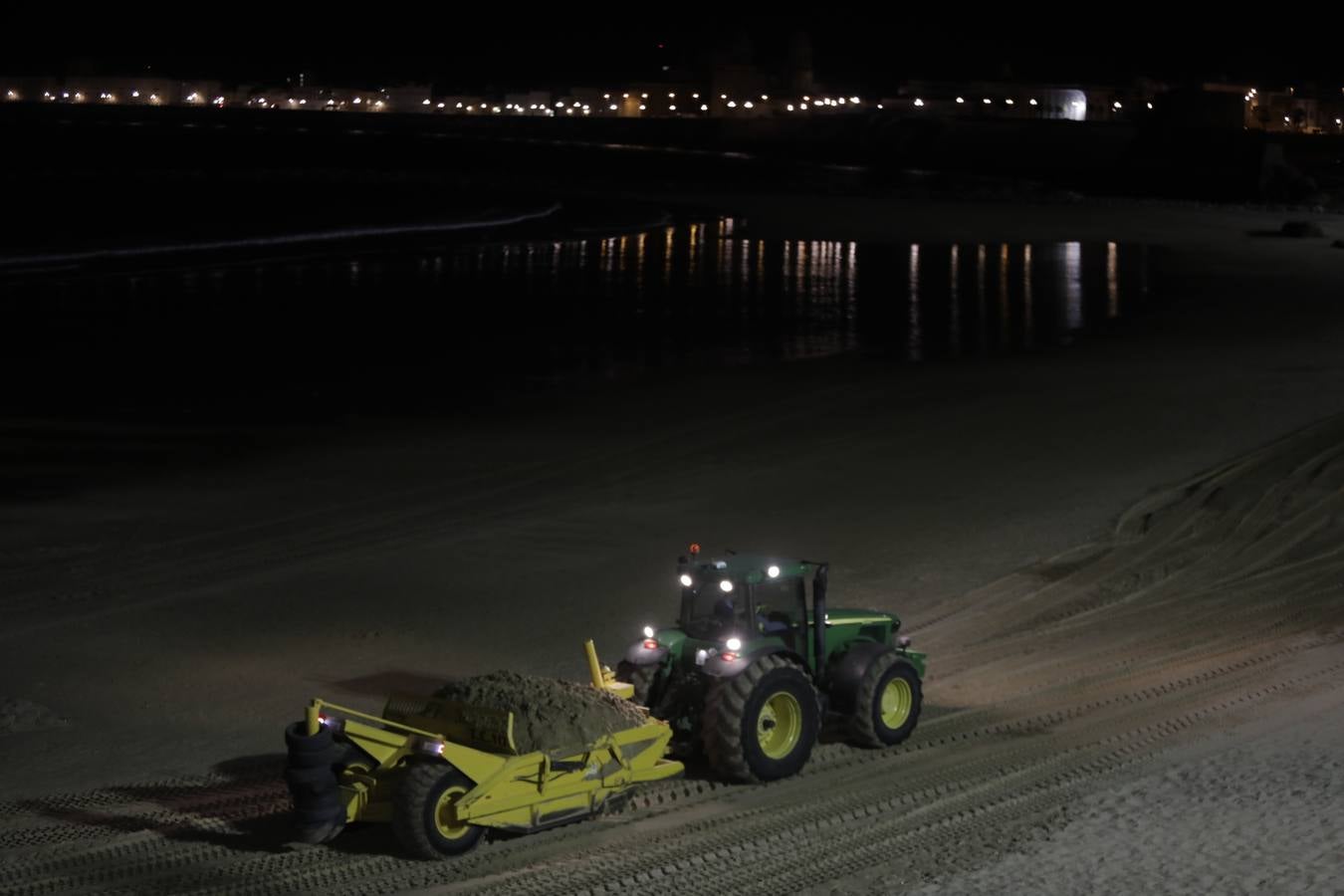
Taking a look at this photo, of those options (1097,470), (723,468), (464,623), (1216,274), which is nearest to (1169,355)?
(1097,470)

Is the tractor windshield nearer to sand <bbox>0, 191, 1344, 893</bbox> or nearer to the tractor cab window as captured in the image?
the tractor cab window

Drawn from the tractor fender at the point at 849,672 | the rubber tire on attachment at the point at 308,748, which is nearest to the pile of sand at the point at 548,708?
the rubber tire on attachment at the point at 308,748

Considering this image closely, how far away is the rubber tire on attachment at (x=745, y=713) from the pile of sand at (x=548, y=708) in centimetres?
39

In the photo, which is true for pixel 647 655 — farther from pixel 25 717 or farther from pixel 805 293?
pixel 805 293

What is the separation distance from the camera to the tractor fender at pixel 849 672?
9.58m

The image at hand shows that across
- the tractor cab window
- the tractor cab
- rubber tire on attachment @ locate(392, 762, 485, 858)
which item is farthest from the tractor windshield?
rubber tire on attachment @ locate(392, 762, 485, 858)

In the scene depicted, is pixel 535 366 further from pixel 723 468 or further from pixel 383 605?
pixel 383 605

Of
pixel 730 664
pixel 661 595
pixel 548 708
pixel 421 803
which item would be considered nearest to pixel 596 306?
pixel 661 595

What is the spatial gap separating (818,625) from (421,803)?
2.62 m

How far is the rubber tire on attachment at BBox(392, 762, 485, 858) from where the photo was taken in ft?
25.8

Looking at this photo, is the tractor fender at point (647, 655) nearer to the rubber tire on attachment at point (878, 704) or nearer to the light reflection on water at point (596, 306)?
the rubber tire on attachment at point (878, 704)

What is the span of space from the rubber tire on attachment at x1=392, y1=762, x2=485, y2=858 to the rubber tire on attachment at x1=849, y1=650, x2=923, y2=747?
2.57 metres

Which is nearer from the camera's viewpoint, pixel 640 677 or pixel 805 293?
pixel 640 677

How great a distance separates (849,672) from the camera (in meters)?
9.59
